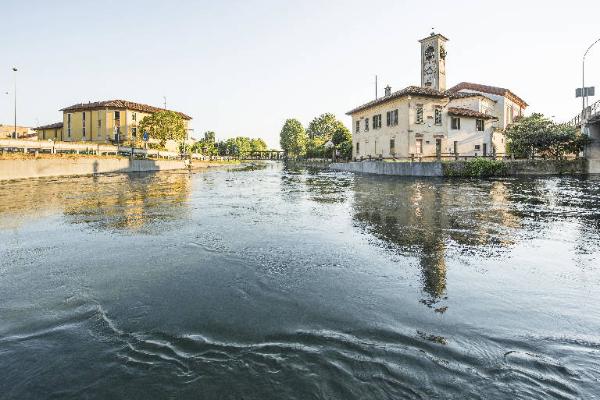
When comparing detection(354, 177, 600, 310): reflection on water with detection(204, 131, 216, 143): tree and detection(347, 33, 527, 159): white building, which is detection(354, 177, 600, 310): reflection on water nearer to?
detection(347, 33, 527, 159): white building

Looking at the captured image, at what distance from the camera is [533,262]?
582cm

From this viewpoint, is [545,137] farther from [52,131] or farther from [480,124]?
[52,131]

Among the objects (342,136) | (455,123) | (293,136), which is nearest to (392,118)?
(455,123)

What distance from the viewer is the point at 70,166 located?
31688 millimetres

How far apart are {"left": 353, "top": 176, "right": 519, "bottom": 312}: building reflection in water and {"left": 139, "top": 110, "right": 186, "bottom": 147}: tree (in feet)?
177

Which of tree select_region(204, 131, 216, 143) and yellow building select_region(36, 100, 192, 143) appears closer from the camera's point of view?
yellow building select_region(36, 100, 192, 143)

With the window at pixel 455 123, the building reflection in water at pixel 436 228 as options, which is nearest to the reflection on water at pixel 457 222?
the building reflection in water at pixel 436 228

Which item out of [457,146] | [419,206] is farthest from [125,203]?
[457,146]

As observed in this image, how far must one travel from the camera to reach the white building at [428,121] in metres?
40.4

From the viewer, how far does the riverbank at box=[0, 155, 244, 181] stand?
83.9 feet

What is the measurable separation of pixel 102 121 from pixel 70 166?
44.5 metres

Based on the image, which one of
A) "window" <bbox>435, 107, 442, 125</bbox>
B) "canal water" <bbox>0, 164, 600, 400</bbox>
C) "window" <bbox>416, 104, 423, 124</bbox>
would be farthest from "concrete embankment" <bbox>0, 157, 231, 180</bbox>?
"window" <bbox>435, 107, 442, 125</bbox>

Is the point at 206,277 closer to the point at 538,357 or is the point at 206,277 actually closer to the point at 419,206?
the point at 538,357

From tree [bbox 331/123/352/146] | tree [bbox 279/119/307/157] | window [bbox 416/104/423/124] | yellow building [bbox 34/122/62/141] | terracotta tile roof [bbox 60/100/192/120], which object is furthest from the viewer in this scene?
tree [bbox 279/119/307/157]
